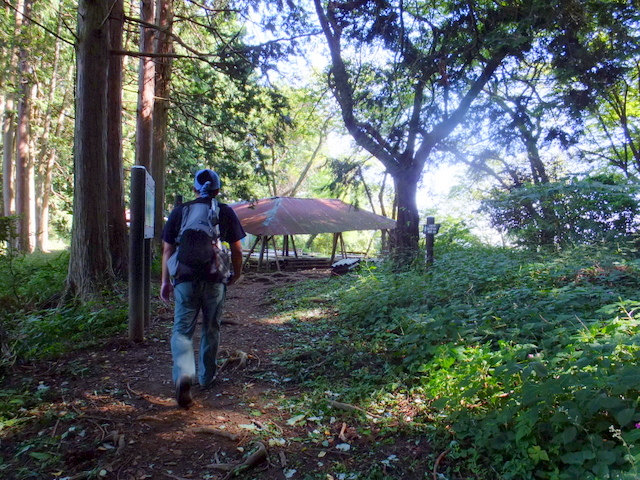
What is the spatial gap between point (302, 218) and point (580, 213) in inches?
390

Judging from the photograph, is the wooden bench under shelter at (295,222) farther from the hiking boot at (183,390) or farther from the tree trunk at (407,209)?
the hiking boot at (183,390)

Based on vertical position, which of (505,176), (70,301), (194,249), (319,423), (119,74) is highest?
(119,74)

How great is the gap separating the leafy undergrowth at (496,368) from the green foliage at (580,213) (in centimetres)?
201

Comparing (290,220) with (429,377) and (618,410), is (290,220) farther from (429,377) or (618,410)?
(618,410)

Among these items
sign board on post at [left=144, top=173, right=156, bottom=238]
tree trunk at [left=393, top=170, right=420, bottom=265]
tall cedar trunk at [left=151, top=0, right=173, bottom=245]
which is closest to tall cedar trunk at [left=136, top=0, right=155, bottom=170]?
tall cedar trunk at [left=151, top=0, right=173, bottom=245]

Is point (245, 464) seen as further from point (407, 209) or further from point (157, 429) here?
point (407, 209)

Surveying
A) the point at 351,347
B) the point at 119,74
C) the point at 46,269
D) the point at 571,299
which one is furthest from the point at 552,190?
the point at 46,269

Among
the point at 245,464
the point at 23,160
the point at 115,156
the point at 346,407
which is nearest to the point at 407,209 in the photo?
the point at 115,156

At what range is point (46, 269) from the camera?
885cm

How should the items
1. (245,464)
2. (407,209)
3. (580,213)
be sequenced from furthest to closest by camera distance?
(407,209), (580,213), (245,464)

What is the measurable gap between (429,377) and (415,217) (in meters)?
6.88

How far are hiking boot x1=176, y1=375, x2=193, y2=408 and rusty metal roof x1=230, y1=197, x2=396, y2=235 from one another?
38.0 ft

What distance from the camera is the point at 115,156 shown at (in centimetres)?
828

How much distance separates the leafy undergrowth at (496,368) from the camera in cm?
243
